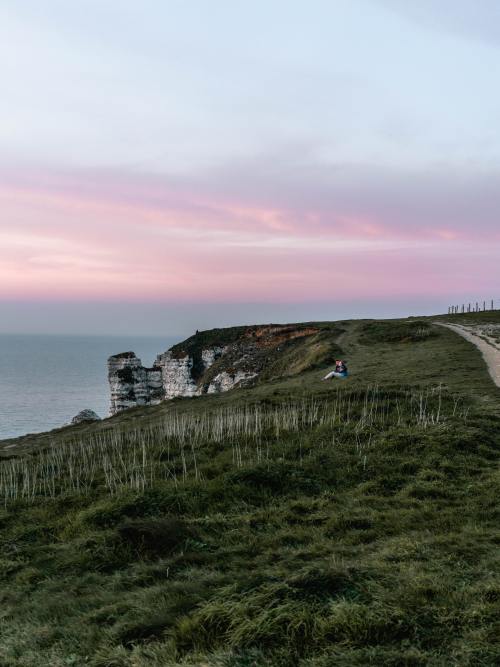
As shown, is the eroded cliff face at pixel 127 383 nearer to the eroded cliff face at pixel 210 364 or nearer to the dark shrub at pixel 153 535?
the eroded cliff face at pixel 210 364

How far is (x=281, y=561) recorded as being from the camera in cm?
1020

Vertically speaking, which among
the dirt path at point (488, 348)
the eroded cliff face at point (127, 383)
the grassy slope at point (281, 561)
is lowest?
the eroded cliff face at point (127, 383)

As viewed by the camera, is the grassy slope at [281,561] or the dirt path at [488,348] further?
the dirt path at [488,348]

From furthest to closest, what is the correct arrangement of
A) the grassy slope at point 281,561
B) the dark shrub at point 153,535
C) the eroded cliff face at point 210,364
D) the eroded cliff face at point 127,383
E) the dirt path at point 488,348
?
the eroded cliff face at point 127,383 → the eroded cliff face at point 210,364 → the dirt path at point 488,348 → the dark shrub at point 153,535 → the grassy slope at point 281,561

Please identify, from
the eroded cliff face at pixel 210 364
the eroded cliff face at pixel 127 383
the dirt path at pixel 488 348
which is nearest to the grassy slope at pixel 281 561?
the dirt path at pixel 488 348

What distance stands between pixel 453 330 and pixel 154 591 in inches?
2224

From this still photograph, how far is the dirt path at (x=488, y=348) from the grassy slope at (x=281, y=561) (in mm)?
13382

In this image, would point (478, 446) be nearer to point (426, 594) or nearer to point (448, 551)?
point (448, 551)

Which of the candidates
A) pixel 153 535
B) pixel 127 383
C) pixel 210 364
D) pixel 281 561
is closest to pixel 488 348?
pixel 281 561

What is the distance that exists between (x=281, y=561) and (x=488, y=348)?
38808mm

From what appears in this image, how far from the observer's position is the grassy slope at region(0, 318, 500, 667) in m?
7.05

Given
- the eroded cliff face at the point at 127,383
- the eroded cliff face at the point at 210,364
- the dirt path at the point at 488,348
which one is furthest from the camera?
the eroded cliff face at the point at 127,383

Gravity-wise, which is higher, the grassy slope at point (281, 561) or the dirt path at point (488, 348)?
the dirt path at point (488, 348)

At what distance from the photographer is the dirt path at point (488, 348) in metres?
33.3
